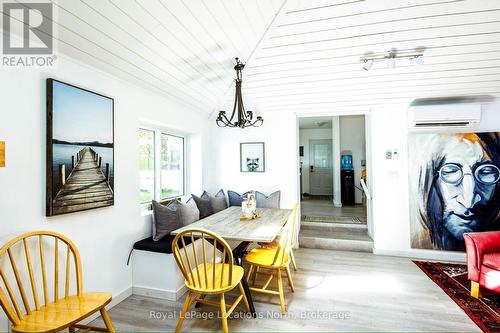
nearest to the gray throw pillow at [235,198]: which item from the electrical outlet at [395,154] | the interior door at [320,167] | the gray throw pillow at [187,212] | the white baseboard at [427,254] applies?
the gray throw pillow at [187,212]

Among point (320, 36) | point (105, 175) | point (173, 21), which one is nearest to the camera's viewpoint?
point (173, 21)

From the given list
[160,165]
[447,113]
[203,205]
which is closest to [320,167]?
[447,113]

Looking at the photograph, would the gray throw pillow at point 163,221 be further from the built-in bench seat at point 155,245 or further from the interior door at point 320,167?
the interior door at point 320,167

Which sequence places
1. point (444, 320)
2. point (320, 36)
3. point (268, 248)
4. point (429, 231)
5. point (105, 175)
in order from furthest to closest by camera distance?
point (429, 231)
point (268, 248)
point (320, 36)
point (105, 175)
point (444, 320)

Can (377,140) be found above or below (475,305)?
above

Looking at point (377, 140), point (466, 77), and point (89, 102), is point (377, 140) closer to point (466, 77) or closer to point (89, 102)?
point (466, 77)

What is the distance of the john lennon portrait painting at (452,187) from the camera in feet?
10.7

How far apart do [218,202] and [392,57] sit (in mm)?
2818

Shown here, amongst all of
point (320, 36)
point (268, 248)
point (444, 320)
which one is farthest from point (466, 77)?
point (268, 248)

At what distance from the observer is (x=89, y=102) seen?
2043 mm

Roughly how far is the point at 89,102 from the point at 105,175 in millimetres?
639

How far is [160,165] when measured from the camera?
10.7ft

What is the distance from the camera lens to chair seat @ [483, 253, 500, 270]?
2.24 m

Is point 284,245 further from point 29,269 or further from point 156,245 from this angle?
point 29,269
